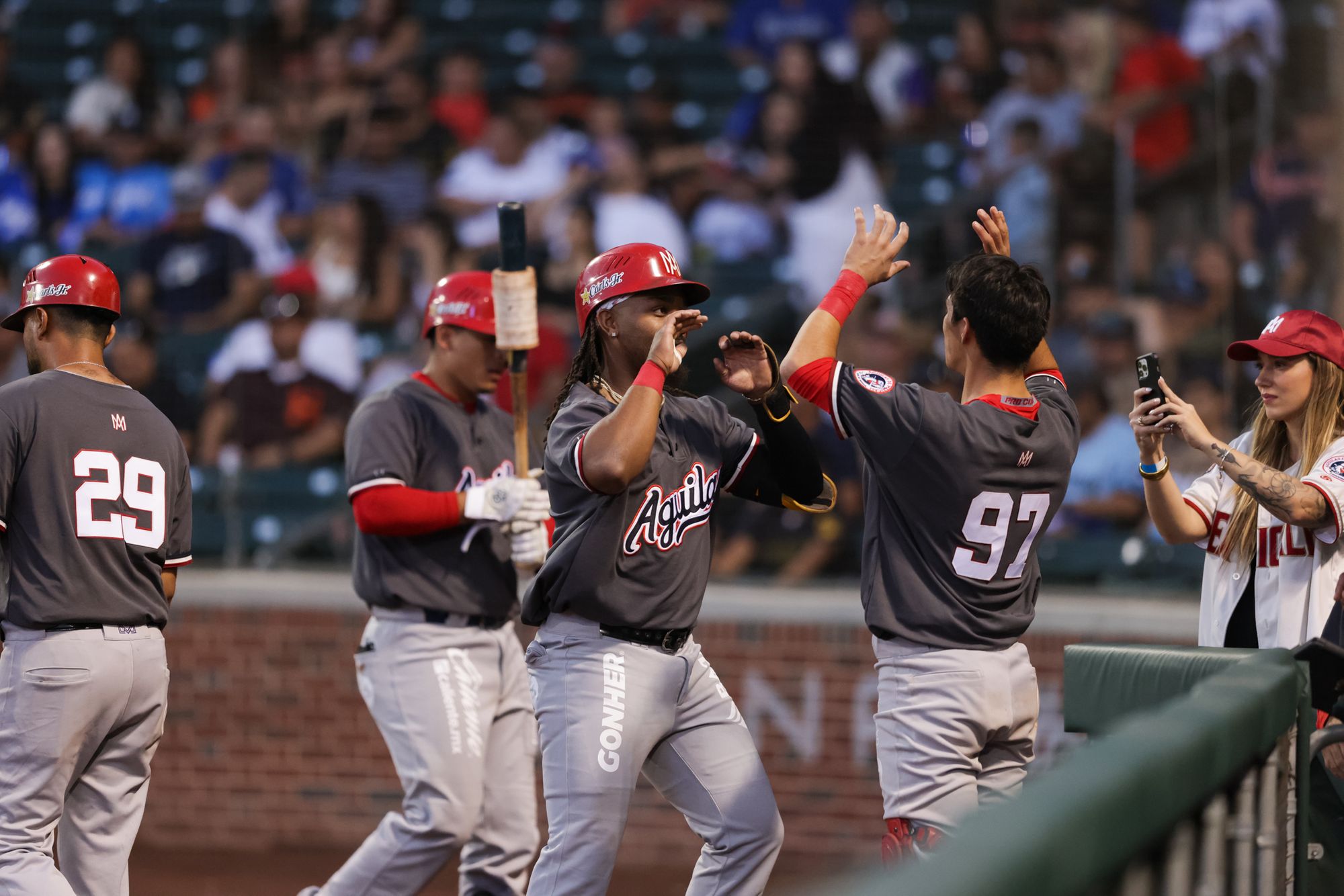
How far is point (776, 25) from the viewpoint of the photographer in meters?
Answer: 7.40

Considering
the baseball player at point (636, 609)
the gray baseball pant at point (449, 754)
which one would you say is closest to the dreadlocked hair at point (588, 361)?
the baseball player at point (636, 609)

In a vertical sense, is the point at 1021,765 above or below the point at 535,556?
below

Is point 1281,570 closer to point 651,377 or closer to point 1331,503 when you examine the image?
point 1331,503

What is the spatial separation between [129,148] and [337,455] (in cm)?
223

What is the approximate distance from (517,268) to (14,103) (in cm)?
519

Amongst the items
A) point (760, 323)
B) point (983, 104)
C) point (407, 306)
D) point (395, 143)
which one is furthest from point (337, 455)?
point (983, 104)

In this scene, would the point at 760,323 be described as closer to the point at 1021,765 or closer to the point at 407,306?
the point at 407,306

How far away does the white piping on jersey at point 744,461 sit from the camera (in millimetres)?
3648

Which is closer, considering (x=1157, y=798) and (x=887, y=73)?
(x=1157, y=798)

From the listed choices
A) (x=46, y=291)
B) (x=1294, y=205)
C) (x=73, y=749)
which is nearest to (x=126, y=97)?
(x=46, y=291)

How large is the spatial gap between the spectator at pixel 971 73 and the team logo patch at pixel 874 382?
412cm

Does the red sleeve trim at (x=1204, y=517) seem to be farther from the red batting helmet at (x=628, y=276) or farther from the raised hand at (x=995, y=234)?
the red batting helmet at (x=628, y=276)

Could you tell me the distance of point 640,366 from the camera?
348cm

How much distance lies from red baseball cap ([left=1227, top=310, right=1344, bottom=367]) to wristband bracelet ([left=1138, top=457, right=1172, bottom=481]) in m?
0.38
